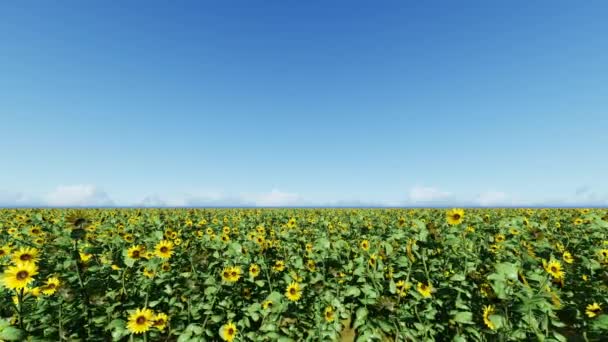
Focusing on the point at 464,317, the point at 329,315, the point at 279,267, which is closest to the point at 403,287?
the point at 464,317

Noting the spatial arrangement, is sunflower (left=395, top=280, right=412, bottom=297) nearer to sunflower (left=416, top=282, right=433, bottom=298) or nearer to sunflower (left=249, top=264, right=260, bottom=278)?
sunflower (left=416, top=282, right=433, bottom=298)

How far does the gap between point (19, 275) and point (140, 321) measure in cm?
160

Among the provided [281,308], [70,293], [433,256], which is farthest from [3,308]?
[433,256]

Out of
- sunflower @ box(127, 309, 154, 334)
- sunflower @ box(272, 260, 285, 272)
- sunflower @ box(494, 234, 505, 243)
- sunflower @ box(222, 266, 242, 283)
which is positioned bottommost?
sunflower @ box(127, 309, 154, 334)

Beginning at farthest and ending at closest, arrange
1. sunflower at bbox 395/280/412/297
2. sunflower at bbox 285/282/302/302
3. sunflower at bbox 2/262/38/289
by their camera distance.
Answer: sunflower at bbox 285/282/302/302 < sunflower at bbox 395/280/412/297 < sunflower at bbox 2/262/38/289

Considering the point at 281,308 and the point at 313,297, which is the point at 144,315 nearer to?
the point at 281,308

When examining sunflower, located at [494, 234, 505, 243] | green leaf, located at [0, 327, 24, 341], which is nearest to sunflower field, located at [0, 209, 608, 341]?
green leaf, located at [0, 327, 24, 341]

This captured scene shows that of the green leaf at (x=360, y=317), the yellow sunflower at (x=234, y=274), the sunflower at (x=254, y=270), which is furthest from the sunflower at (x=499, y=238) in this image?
the yellow sunflower at (x=234, y=274)

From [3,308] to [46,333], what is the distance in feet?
3.51

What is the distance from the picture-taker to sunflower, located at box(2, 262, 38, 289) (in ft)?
12.6

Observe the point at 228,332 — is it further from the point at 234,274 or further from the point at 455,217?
the point at 455,217

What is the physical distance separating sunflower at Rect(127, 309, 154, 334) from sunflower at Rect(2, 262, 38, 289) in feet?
4.29

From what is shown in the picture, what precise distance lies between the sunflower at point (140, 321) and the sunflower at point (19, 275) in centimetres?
131

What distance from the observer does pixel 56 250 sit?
5.19 metres
